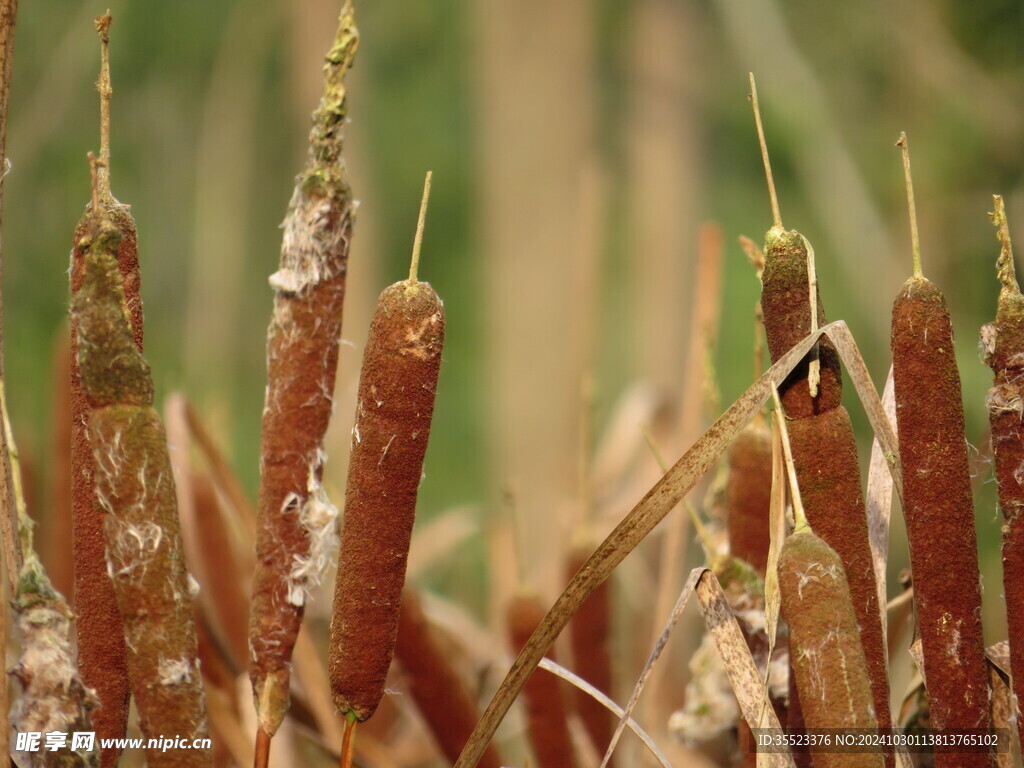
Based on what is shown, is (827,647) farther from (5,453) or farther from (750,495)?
(5,453)

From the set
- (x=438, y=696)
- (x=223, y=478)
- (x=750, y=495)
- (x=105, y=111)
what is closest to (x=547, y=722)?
(x=438, y=696)

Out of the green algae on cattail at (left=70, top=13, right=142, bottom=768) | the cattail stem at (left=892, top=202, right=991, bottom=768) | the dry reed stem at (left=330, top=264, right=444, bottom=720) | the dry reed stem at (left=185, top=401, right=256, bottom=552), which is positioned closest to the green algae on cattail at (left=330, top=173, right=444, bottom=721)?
the dry reed stem at (left=330, top=264, right=444, bottom=720)

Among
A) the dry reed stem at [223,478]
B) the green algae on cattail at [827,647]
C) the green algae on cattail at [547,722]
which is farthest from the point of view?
the dry reed stem at [223,478]

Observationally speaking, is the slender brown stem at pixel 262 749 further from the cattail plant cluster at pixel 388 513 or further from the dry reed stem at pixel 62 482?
the dry reed stem at pixel 62 482

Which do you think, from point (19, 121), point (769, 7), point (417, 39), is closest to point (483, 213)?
point (769, 7)

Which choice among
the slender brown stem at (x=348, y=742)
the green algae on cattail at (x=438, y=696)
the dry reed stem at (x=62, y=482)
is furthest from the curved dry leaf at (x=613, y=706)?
the dry reed stem at (x=62, y=482)

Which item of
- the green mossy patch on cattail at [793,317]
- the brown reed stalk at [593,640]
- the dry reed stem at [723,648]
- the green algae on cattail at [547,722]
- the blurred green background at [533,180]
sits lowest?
the green algae on cattail at [547,722]

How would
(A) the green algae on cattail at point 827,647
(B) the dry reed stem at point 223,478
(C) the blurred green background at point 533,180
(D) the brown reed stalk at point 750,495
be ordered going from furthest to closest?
1. (C) the blurred green background at point 533,180
2. (B) the dry reed stem at point 223,478
3. (D) the brown reed stalk at point 750,495
4. (A) the green algae on cattail at point 827,647

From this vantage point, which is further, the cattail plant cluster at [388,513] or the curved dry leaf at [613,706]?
the curved dry leaf at [613,706]
